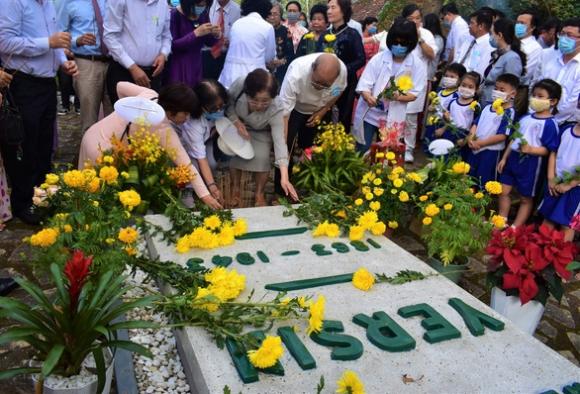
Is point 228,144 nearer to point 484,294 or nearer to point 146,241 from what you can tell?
Result: point 146,241

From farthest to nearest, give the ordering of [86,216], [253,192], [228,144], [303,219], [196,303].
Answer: [253,192] → [228,144] → [303,219] → [86,216] → [196,303]

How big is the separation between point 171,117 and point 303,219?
1.24 metres

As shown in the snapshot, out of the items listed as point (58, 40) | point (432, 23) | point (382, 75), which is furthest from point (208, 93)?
point (432, 23)

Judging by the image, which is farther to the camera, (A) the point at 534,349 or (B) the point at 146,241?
(B) the point at 146,241

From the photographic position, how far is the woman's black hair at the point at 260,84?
3.85 m

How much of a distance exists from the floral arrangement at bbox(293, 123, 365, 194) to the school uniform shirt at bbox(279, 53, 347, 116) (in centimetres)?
35

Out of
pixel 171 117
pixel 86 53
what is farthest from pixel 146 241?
pixel 86 53

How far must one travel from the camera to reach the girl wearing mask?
4.87 meters

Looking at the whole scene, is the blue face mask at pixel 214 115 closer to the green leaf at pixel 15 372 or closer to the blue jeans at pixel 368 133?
the blue jeans at pixel 368 133

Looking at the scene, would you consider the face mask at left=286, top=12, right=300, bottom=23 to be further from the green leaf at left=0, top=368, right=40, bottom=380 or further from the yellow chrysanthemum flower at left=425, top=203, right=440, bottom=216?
the green leaf at left=0, top=368, right=40, bottom=380

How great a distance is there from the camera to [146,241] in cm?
322

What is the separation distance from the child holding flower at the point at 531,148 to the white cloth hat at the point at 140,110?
2.85 meters

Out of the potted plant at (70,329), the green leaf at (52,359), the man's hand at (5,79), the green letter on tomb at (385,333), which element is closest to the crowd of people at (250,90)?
→ the man's hand at (5,79)

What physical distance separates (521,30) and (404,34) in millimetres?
2016
